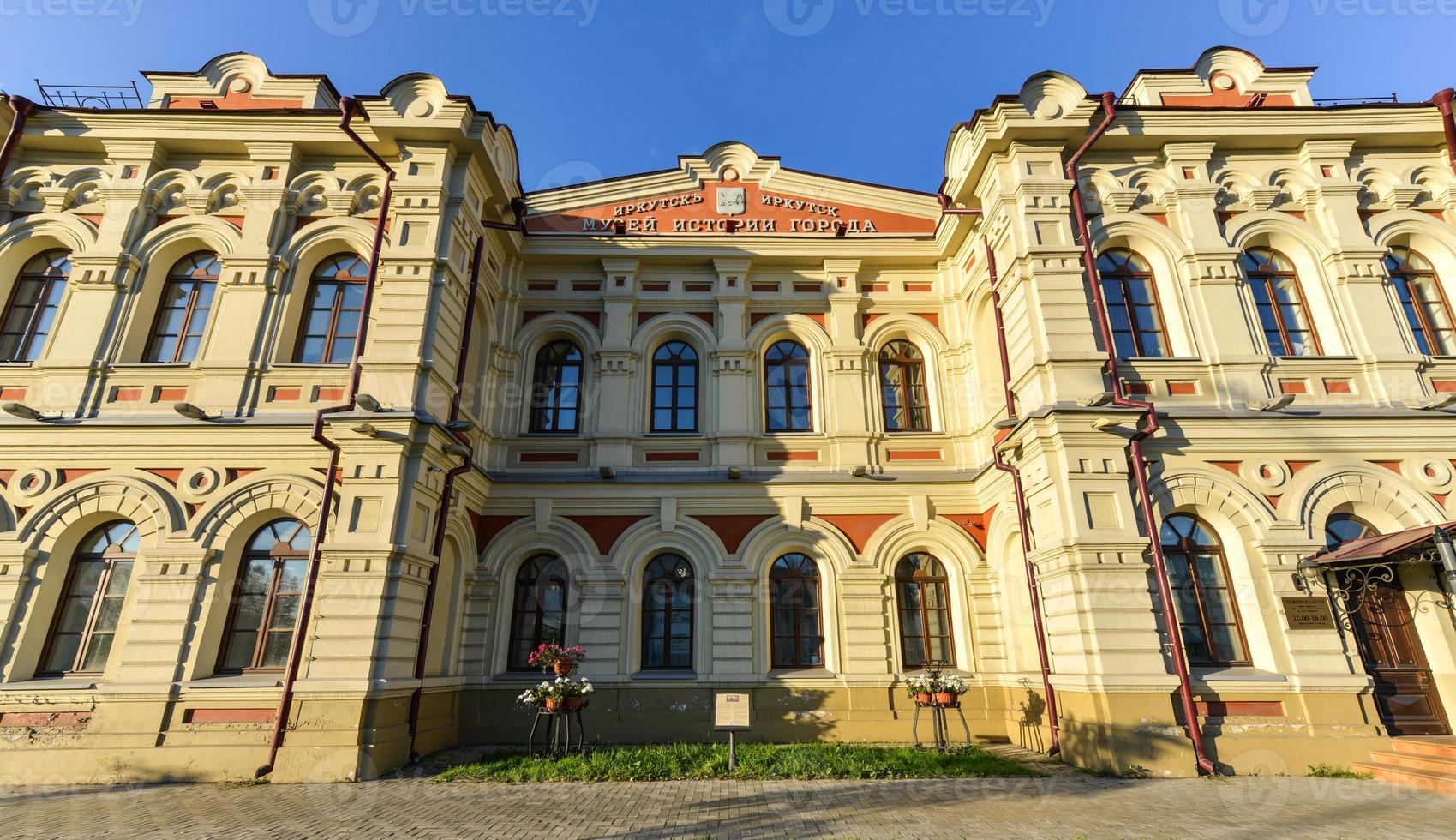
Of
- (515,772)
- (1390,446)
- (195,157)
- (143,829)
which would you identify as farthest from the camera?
(195,157)

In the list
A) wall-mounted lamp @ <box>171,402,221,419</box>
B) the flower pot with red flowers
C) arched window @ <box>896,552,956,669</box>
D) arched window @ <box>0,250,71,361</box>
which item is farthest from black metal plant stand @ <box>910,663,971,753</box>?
arched window @ <box>0,250,71,361</box>

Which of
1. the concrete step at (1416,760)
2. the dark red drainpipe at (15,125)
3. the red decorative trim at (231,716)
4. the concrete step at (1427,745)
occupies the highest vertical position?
the dark red drainpipe at (15,125)

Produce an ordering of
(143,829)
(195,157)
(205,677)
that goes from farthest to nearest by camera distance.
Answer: (195,157) → (205,677) → (143,829)

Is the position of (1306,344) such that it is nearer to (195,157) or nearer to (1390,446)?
(1390,446)

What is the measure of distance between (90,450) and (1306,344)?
17.6 meters

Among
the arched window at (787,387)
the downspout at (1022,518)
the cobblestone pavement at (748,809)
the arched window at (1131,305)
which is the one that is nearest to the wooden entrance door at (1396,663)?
the cobblestone pavement at (748,809)

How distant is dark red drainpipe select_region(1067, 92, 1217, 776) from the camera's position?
8.12 meters

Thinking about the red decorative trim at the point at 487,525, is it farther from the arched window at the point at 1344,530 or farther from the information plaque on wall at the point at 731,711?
the arched window at the point at 1344,530

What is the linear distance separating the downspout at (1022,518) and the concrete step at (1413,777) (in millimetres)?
3167

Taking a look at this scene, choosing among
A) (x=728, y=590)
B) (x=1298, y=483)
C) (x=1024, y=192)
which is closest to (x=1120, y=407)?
(x=1298, y=483)

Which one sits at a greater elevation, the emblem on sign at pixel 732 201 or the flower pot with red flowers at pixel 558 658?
the emblem on sign at pixel 732 201

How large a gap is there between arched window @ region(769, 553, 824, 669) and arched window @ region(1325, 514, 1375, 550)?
278 inches

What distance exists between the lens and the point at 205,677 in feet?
29.0

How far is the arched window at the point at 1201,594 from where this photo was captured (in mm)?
8961
